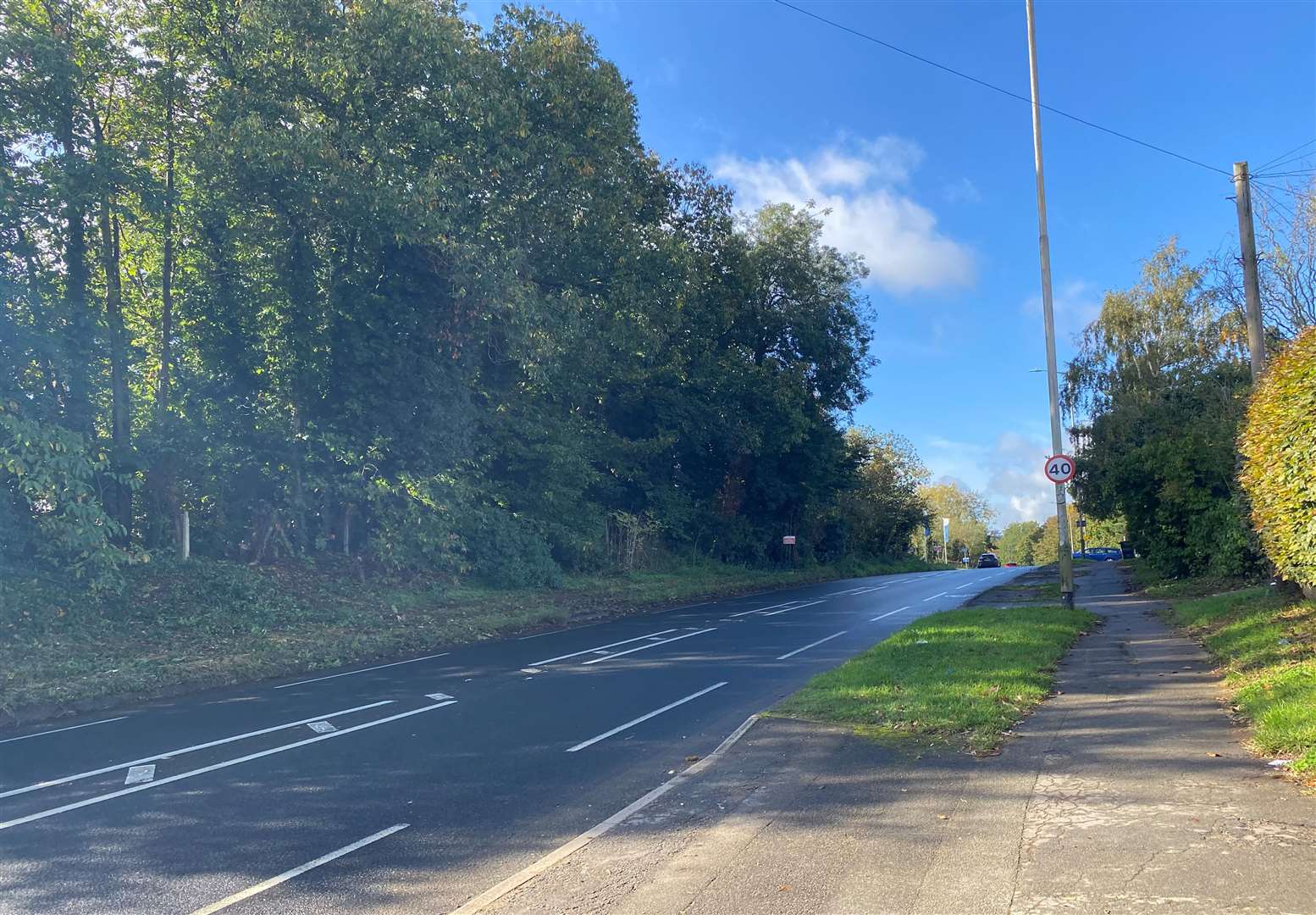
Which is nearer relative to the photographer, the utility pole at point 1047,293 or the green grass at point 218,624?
the green grass at point 218,624

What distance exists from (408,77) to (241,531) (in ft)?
36.8

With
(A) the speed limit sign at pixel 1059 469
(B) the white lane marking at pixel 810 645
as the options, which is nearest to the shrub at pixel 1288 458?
(A) the speed limit sign at pixel 1059 469

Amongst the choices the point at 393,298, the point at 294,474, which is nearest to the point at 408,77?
the point at 393,298

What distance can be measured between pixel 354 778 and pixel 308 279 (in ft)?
52.7

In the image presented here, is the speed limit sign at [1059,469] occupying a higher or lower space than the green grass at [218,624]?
higher

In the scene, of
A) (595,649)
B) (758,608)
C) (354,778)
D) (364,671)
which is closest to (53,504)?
(364,671)

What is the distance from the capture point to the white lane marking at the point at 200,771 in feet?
22.4

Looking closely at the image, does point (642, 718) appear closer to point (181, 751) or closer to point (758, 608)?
point (181, 751)

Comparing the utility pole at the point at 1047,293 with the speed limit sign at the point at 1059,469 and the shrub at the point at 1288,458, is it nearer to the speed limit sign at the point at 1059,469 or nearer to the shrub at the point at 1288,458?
the speed limit sign at the point at 1059,469

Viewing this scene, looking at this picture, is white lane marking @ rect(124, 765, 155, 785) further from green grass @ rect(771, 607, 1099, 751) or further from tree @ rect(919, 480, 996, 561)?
tree @ rect(919, 480, 996, 561)

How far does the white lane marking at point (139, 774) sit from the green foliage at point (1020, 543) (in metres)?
117

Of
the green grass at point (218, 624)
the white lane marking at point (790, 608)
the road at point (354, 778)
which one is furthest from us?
the white lane marking at point (790, 608)

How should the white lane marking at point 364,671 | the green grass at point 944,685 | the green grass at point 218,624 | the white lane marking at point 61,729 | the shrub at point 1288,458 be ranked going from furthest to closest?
the white lane marking at point 364,671 → the green grass at point 218,624 → the shrub at point 1288,458 → the white lane marking at point 61,729 → the green grass at point 944,685

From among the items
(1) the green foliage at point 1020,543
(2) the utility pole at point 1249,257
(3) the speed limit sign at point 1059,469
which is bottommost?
(1) the green foliage at point 1020,543
